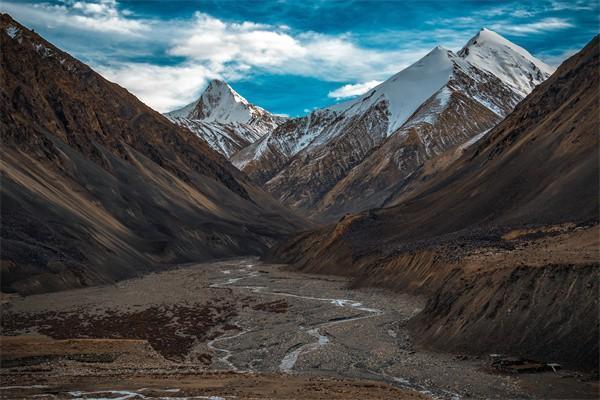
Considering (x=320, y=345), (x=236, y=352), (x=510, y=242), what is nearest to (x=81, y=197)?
(x=510, y=242)

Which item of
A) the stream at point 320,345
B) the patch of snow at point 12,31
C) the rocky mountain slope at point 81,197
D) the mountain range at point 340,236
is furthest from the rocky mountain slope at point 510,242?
the patch of snow at point 12,31

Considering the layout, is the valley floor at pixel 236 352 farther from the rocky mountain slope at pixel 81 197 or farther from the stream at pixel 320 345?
the rocky mountain slope at pixel 81 197

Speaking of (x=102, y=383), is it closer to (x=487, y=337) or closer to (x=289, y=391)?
(x=289, y=391)

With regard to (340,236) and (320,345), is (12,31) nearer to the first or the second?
(340,236)

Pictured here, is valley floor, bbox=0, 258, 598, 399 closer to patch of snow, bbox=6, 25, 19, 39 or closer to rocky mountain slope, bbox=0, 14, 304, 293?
rocky mountain slope, bbox=0, 14, 304, 293

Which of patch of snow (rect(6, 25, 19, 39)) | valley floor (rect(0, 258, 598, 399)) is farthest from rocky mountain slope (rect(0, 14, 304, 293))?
valley floor (rect(0, 258, 598, 399))

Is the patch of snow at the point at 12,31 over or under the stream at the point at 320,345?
over
